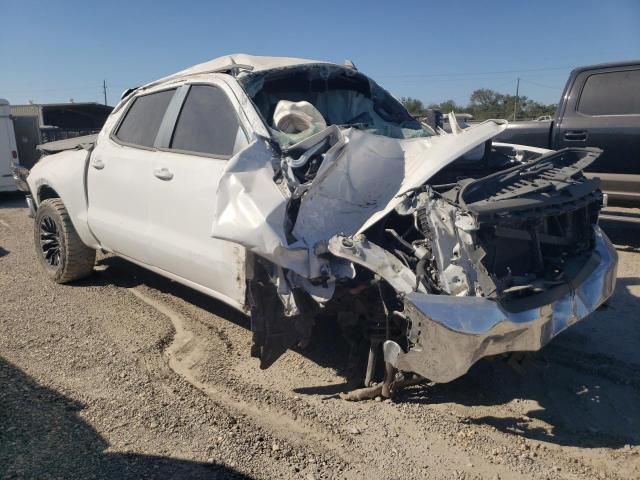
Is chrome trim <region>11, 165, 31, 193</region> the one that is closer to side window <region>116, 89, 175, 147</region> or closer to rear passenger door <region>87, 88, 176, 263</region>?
rear passenger door <region>87, 88, 176, 263</region>

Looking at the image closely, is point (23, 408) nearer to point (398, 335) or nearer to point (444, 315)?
point (398, 335)

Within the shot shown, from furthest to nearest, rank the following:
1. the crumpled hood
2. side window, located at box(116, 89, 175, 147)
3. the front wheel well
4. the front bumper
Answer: the front wheel well → side window, located at box(116, 89, 175, 147) → the crumpled hood → the front bumper

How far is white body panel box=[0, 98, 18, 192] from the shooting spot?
38.9 ft

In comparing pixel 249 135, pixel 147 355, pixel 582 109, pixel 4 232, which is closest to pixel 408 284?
pixel 249 135

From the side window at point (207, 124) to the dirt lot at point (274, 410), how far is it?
143 centimetres

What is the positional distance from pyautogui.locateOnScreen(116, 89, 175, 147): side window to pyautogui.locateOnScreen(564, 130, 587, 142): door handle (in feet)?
16.3

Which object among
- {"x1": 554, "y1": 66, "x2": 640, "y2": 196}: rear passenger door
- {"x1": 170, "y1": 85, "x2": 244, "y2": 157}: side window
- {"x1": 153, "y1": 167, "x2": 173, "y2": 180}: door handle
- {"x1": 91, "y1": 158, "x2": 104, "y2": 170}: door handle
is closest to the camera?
{"x1": 170, "y1": 85, "x2": 244, "y2": 157}: side window

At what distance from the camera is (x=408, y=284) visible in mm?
2887

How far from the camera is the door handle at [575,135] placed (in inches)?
274

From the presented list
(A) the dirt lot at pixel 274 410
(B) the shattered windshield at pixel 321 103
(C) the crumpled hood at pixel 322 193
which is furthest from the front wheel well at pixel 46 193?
(C) the crumpled hood at pixel 322 193


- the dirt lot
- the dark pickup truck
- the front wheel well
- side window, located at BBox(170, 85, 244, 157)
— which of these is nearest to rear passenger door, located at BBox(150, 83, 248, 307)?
side window, located at BBox(170, 85, 244, 157)

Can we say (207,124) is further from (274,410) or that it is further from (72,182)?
(274,410)

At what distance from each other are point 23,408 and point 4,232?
5975 millimetres

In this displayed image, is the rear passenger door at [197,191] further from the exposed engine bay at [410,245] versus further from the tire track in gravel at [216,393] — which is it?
the tire track in gravel at [216,393]
